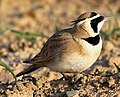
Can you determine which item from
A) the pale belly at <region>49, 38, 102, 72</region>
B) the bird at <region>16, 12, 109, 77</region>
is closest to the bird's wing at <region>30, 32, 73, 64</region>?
the bird at <region>16, 12, 109, 77</region>

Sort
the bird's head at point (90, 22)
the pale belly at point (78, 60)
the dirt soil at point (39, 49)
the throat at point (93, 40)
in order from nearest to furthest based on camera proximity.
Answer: the dirt soil at point (39, 49), the pale belly at point (78, 60), the throat at point (93, 40), the bird's head at point (90, 22)

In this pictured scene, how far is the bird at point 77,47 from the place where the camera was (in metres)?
6.10

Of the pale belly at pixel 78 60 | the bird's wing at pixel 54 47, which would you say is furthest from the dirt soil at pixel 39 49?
the bird's wing at pixel 54 47

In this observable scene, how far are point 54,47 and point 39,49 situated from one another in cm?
261

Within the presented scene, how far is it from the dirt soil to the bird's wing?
0.85 feet

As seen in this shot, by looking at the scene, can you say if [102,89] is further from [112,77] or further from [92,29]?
[92,29]

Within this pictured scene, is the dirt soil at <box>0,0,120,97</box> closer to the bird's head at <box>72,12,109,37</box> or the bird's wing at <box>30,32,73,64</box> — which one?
the bird's wing at <box>30,32,73,64</box>

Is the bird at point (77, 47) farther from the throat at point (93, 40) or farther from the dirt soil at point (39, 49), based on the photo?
the dirt soil at point (39, 49)

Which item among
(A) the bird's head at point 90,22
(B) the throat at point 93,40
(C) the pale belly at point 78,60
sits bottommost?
(C) the pale belly at point 78,60

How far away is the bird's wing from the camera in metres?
6.29

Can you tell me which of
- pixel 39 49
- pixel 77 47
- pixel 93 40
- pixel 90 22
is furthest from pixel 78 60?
pixel 39 49

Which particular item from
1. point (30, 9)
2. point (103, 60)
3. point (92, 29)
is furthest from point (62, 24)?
point (92, 29)

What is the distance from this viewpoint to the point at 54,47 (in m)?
6.40

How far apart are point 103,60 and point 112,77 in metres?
2.09
